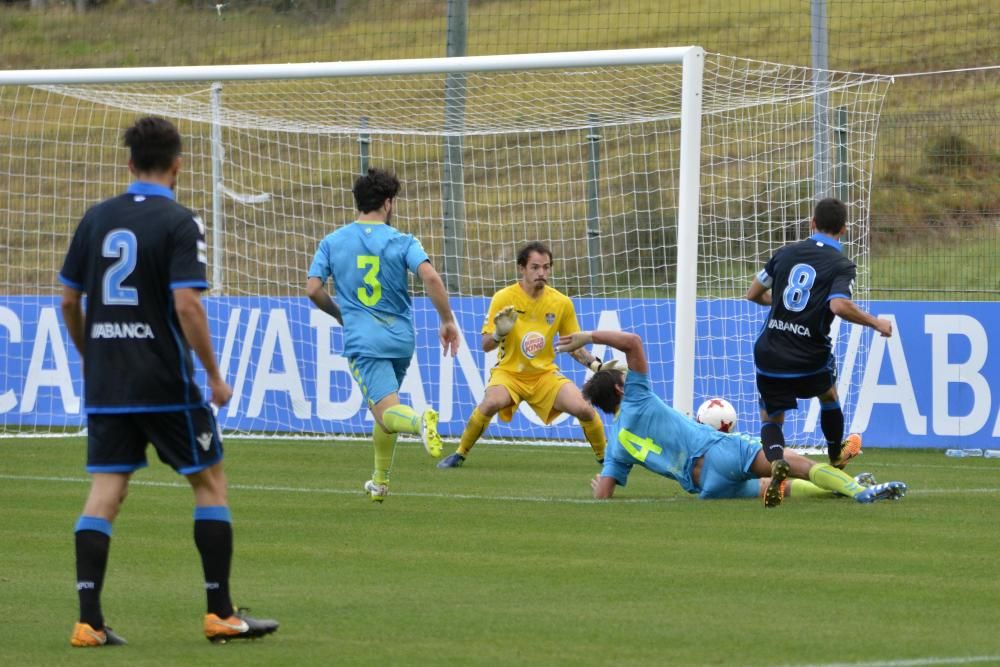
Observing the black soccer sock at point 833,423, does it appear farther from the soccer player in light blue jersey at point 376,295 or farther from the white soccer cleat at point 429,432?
the white soccer cleat at point 429,432

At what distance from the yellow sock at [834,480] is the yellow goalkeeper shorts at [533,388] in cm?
361

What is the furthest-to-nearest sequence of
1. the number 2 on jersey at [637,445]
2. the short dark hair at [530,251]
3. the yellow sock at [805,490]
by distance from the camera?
1. the short dark hair at [530,251]
2. the yellow sock at [805,490]
3. the number 2 on jersey at [637,445]

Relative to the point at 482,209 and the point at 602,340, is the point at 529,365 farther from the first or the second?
the point at 482,209

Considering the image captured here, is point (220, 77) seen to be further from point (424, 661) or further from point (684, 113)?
point (424, 661)

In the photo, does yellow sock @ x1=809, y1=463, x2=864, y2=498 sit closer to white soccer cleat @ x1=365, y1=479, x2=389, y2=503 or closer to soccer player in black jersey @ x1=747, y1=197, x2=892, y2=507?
soccer player in black jersey @ x1=747, y1=197, x2=892, y2=507

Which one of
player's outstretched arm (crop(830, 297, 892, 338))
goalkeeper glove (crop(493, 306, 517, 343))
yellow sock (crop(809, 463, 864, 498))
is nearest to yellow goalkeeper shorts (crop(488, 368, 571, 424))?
goalkeeper glove (crop(493, 306, 517, 343))

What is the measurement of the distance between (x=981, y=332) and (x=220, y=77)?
7.48 metres

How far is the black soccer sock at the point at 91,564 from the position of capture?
6688mm

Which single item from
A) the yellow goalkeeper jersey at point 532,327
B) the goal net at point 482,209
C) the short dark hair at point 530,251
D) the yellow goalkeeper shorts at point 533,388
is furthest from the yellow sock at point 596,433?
the goal net at point 482,209

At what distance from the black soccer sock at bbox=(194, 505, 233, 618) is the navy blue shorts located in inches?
7.6

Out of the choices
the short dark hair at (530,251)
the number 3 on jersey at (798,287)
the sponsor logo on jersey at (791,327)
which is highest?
the short dark hair at (530,251)

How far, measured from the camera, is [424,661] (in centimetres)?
625

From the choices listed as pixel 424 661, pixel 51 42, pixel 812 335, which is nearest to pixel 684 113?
pixel 812 335

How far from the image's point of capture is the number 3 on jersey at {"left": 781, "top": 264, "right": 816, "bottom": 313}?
38.1 ft
